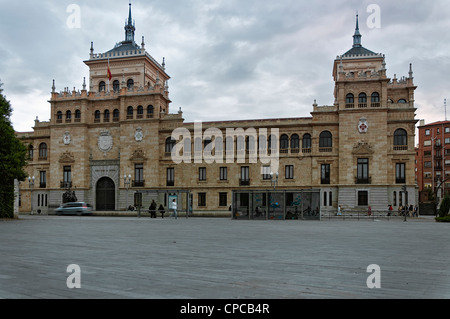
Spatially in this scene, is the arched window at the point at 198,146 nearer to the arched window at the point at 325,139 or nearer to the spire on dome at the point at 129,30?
the arched window at the point at 325,139

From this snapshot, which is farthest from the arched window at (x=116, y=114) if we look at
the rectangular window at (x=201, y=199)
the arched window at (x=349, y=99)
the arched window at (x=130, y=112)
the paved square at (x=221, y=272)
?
the paved square at (x=221, y=272)

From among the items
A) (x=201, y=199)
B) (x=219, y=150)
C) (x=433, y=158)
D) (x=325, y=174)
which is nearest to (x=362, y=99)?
(x=325, y=174)

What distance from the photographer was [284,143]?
4903cm

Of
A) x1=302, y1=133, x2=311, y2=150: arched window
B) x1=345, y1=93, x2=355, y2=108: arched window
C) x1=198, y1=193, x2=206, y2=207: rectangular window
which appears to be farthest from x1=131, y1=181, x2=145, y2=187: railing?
x1=345, y1=93, x2=355, y2=108: arched window

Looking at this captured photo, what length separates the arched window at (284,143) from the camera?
48.9 m

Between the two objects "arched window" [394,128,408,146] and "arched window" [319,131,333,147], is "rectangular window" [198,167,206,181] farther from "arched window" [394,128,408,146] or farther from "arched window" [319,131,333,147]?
"arched window" [394,128,408,146]

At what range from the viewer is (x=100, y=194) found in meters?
53.6

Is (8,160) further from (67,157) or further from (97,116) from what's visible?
(97,116)

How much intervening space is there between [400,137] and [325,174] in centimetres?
895

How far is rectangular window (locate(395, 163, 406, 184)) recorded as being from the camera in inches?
1777

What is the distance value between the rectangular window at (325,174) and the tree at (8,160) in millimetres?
30776

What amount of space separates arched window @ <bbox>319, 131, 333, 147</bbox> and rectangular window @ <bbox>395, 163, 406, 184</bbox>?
24.9 ft
